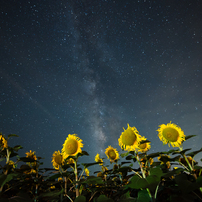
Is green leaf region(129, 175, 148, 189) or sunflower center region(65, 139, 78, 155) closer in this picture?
green leaf region(129, 175, 148, 189)

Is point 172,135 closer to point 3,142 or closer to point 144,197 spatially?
point 144,197

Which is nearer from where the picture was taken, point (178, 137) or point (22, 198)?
point (22, 198)

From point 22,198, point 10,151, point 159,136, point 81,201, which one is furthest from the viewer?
point 159,136

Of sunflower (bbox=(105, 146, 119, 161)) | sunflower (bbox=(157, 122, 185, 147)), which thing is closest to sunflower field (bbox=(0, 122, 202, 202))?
sunflower (bbox=(157, 122, 185, 147))

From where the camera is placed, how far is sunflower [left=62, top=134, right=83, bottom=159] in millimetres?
3242

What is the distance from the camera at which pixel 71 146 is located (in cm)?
327

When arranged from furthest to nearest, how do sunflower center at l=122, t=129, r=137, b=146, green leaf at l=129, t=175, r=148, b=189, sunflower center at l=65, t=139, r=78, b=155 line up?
sunflower center at l=65, t=139, r=78, b=155, sunflower center at l=122, t=129, r=137, b=146, green leaf at l=129, t=175, r=148, b=189

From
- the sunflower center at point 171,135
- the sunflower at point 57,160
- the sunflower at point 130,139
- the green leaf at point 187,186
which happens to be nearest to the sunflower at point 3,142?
the sunflower at point 57,160

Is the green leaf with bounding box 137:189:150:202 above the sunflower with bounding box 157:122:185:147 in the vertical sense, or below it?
below

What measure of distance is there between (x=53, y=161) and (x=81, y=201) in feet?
7.43

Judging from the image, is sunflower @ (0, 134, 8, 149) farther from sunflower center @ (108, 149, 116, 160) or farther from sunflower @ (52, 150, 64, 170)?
sunflower center @ (108, 149, 116, 160)

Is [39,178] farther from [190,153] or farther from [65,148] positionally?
[190,153]

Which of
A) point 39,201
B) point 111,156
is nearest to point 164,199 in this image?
point 111,156

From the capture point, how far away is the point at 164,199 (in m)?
2.70
